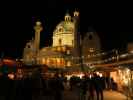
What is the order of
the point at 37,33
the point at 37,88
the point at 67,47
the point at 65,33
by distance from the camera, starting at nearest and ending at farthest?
the point at 37,88 → the point at 67,47 → the point at 65,33 → the point at 37,33

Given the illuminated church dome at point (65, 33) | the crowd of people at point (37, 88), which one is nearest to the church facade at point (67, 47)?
the illuminated church dome at point (65, 33)

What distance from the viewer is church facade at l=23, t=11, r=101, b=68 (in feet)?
173

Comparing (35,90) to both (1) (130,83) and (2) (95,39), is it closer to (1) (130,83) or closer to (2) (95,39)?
(1) (130,83)

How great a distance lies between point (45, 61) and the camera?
5475cm

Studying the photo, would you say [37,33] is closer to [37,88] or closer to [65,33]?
[65,33]

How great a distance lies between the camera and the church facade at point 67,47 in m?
52.9

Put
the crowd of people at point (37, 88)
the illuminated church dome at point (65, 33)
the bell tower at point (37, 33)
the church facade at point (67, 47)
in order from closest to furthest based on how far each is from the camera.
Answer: the crowd of people at point (37, 88) < the church facade at point (67, 47) < the illuminated church dome at point (65, 33) < the bell tower at point (37, 33)

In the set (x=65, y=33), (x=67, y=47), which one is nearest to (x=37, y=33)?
(x=65, y=33)

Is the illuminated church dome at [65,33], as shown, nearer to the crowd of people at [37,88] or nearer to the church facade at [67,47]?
the church facade at [67,47]

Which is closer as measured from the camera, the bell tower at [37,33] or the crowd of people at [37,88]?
the crowd of people at [37,88]

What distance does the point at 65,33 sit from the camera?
5853cm

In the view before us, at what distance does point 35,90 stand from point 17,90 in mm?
1624

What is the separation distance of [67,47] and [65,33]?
3.48 metres

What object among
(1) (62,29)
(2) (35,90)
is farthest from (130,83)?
(1) (62,29)
